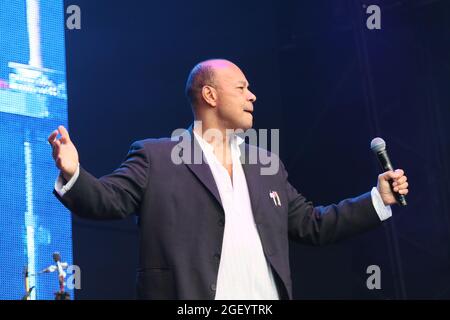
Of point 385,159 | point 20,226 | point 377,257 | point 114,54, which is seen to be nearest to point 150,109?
point 114,54

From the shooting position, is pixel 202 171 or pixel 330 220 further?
pixel 330 220

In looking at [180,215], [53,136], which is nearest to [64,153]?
[53,136]

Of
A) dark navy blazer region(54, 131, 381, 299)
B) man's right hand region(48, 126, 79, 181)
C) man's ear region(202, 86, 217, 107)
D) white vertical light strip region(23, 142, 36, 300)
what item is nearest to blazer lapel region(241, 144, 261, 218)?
dark navy blazer region(54, 131, 381, 299)

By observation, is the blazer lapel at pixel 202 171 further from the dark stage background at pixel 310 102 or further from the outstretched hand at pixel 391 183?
the dark stage background at pixel 310 102

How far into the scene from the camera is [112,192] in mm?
2500

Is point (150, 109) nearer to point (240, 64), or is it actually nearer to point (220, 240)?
point (240, 64)

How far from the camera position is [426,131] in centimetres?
549

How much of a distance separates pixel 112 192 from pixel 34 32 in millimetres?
2137

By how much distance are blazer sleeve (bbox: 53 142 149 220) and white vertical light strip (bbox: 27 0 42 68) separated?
1780 mm

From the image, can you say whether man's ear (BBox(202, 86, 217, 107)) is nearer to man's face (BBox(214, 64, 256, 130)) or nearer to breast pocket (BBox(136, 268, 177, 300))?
man's face (BBox(214, 64, 256, 130))

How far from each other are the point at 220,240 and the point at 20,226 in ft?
6.22

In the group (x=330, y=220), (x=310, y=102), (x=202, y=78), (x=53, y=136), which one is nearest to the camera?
(x=53, y=136)

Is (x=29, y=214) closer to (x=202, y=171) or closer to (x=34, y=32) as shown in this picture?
(x=34, y=32)

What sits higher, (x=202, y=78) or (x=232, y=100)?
(x=202, y=78)
